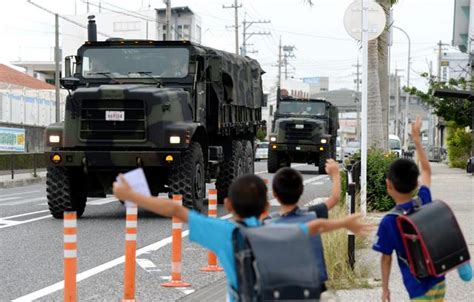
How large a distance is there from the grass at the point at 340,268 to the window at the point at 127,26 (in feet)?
323

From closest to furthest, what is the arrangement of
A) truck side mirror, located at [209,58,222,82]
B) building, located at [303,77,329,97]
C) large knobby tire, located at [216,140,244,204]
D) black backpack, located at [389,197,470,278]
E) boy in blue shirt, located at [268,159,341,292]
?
boy in blue shirt, located at [268,159,341,292]
black backpack, located at [389,197,470,278]
truck side mirror, located at [209,58,222,82]
large knobby tire, located at [216,140,244,204]
building, located at [303,77,329,97]

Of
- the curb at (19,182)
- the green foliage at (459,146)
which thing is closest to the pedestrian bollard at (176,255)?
the curb at (19,182)

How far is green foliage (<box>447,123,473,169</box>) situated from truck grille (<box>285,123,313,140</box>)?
1200 centimetres

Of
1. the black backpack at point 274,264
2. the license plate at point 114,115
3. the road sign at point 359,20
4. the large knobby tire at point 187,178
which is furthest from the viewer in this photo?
the large knobby tire at point 187,178

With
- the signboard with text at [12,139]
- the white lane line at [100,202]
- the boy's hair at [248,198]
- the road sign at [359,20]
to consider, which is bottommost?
the white lane line at [100,202]

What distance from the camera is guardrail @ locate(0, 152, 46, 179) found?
3656 centimetres

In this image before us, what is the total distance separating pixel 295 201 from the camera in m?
5.16

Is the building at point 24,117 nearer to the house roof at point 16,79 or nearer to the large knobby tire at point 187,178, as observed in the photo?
the house roof at point 16,79

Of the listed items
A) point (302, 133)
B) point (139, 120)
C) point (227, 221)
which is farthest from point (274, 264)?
point (302, 133)

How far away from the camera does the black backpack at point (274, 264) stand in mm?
4375

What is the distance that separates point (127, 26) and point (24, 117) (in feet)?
191

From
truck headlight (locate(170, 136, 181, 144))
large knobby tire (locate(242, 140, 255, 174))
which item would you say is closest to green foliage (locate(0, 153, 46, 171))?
large knobby tire (locate(242, 140, 255, 174))

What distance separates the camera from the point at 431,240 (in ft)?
17.9

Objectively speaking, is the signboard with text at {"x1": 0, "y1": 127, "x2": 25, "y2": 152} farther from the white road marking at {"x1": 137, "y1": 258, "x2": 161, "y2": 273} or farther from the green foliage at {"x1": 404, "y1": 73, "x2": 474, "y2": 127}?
the white road marking at {"x1": 137, "y1": 258, "x2": 161, "y2": 273}
